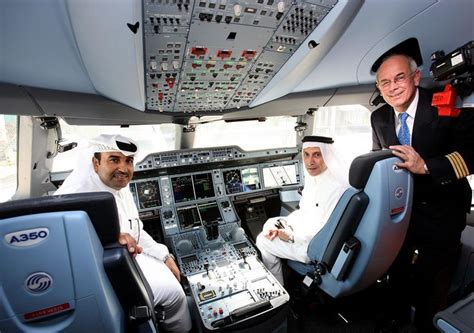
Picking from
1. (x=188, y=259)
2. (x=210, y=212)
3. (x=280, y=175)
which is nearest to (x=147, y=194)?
(x=210, y=212)

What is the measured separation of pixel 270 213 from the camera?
10.7 feet

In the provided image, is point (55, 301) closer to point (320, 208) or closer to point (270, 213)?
point (320, 208)

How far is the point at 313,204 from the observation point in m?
2.29

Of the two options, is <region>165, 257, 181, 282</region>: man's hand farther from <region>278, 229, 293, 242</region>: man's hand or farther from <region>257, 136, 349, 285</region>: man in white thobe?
<region>278, 229, 293, 242</region>: man's hand

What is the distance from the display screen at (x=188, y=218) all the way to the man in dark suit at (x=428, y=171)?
75.9 inches

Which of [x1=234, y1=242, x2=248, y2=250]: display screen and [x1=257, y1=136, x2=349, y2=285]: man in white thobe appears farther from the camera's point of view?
[x1=234, y1=242, x2=248, y2=250]: display screen

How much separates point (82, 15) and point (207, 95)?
1.10 meters

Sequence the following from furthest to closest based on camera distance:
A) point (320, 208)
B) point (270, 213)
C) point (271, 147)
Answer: point (270, 213)
point (271, 147)
point (320, 208)

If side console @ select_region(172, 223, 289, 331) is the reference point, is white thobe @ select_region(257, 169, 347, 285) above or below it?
above

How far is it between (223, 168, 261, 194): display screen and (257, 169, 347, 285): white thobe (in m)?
0.67

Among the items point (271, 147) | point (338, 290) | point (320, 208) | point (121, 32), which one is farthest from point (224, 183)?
point (121, 32)

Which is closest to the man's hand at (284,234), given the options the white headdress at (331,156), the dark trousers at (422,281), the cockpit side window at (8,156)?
the white headdress at (331,156)

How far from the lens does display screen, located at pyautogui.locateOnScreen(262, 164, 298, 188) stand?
3.06 m

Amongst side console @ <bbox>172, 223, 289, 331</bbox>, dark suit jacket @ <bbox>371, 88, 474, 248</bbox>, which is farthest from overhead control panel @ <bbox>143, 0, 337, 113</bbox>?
side console @ <bbox>172, 223, 289, 331</bbox>
